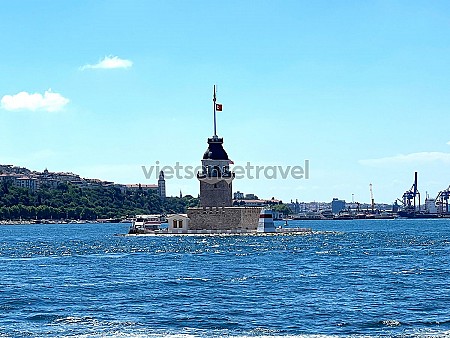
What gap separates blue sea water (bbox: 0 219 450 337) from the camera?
1507 inches

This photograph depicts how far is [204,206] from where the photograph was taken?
13325 centimetres

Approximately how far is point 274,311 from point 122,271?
87.3 ft

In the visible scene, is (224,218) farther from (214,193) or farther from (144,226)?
(144,226)

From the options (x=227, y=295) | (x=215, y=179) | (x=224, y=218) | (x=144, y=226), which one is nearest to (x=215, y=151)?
(x=215, y=179)

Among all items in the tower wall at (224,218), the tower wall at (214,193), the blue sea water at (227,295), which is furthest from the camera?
the tower wall at (214,193)

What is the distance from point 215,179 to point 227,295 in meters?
83.3

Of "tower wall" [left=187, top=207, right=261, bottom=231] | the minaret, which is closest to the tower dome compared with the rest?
the minaret

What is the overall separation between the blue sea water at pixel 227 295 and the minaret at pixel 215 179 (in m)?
48.0

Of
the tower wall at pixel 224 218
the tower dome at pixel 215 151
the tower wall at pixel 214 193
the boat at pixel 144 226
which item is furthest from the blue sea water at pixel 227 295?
the boat at pixel 144 226

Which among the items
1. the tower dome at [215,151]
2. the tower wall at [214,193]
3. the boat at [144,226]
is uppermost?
the tower dome at [215,151]

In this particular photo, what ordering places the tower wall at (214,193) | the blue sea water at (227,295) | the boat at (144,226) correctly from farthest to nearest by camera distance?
the boat at (144,226) < the tower wall at (214,193) < the blue sea water at (227,295)

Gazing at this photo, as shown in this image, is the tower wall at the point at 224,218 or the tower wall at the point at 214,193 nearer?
the tower wall at the point at 224,218

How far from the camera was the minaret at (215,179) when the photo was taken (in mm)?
132750

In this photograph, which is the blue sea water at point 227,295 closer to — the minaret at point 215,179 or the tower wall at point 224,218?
the tower wall at point 224,218
